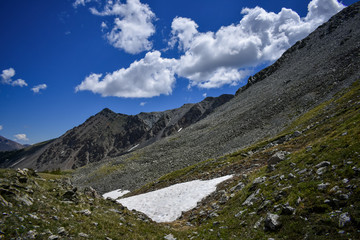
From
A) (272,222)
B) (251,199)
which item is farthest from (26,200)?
(251,199)

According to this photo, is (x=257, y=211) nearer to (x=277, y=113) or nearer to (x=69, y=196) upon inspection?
(x=69, y=196)

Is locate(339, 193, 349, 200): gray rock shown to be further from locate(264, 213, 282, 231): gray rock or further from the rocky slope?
the rocky slope

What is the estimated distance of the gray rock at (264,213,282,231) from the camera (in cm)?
1064

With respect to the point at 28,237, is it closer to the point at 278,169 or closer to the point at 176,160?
the point at 278,169

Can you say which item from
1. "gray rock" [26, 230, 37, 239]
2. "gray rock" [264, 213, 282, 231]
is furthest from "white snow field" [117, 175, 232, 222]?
"gray rock" [26, 230, 37, 239]

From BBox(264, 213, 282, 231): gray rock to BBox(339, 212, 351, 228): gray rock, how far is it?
115 inches

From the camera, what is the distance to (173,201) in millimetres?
26516

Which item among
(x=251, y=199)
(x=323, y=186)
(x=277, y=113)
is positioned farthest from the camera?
(x=277, y=113)

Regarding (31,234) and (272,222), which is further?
(272,222)

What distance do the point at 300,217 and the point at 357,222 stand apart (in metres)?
2.56

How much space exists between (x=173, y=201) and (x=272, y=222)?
57.8ft

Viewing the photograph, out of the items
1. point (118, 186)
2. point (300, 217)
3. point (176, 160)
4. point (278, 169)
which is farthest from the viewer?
point (176, 160)

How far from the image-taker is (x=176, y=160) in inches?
2628

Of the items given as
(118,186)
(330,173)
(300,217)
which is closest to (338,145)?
(330,173)
